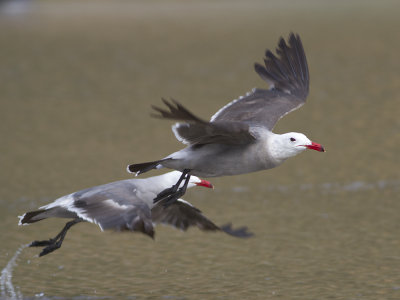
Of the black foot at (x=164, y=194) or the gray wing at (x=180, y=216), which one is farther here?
the gray wing at (x=180, y=216)

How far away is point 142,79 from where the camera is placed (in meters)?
26.7

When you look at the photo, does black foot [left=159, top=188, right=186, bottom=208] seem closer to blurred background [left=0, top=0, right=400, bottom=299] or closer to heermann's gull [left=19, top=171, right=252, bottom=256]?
heermann's gull [left=19, top=171, right=252, bottom=256]

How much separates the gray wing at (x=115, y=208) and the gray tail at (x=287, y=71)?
90.9 inches

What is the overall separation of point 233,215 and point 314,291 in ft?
12.0

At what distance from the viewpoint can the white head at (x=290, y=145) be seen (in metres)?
8.56

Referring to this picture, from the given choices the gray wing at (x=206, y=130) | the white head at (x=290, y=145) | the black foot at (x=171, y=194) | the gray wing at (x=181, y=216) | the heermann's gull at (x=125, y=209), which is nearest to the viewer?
the gray wing at (x=206, y=130)

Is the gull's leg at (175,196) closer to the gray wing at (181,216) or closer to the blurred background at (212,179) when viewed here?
the gray wing at (181,216)

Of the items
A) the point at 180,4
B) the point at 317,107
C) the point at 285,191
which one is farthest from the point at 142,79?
the point at 180,4

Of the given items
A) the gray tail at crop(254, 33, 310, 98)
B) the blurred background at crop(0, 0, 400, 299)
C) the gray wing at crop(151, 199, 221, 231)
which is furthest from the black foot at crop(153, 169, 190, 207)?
the gray tail at crop(254, 33, 310, 98)

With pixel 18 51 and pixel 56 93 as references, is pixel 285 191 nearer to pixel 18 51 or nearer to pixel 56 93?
pixel 56 93

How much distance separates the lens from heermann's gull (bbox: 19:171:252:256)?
26.8 ft

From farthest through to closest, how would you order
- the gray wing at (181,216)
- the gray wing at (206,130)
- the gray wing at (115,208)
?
the gray wing at (181,216)
the gray wing at (115,208)
the gray wing at (206,130)

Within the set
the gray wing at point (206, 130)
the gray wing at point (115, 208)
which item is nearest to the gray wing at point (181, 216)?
the gray wing at point (115, 208)

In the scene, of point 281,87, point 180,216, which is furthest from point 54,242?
point 281,87
